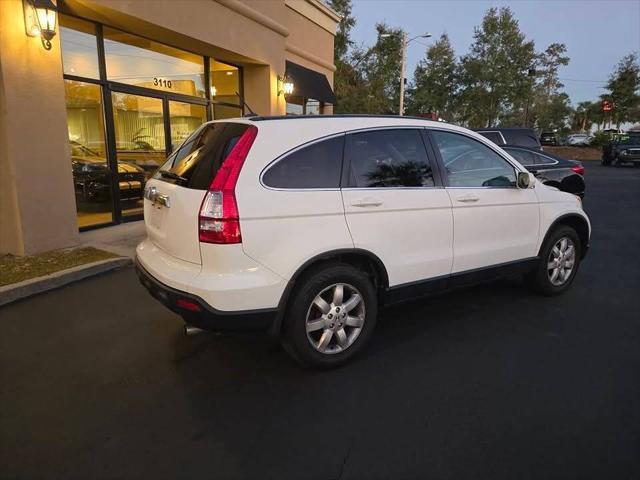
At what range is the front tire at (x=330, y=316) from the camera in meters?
3.14

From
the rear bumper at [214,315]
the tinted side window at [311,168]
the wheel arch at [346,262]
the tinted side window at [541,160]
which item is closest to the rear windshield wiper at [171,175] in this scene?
the tinted side window at [311,168]

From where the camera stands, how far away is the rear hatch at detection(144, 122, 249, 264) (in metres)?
3.00

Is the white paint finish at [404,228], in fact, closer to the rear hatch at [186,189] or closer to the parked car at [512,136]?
the rear hatch at [186,189]

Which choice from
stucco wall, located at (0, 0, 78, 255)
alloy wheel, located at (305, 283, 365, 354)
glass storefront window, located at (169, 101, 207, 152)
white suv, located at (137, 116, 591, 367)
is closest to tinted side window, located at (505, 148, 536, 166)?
white suv, located at (137, 116, 591, 367)

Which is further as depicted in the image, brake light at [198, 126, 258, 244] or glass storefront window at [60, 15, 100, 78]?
glass storefront window at [60, 15, 100, 78]

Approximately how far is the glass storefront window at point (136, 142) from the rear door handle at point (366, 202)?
266 inches

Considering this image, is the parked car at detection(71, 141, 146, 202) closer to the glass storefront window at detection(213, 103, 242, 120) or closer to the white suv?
the glass storefront window at detection(213, 103, 242, 120)

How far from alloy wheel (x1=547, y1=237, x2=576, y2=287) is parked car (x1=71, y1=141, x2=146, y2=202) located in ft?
23.7

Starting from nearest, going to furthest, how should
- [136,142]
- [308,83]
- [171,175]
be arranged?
1. [171,175]
2. [136,142]
3. [308,83]

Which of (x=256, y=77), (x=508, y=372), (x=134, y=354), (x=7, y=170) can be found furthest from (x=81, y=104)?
(x=508, y=372)

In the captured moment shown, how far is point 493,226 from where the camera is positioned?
13.8 feet

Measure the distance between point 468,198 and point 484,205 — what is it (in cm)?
23

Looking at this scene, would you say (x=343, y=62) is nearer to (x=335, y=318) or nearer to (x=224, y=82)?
(x=224, y=82)

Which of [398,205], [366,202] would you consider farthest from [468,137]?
[366,202]
